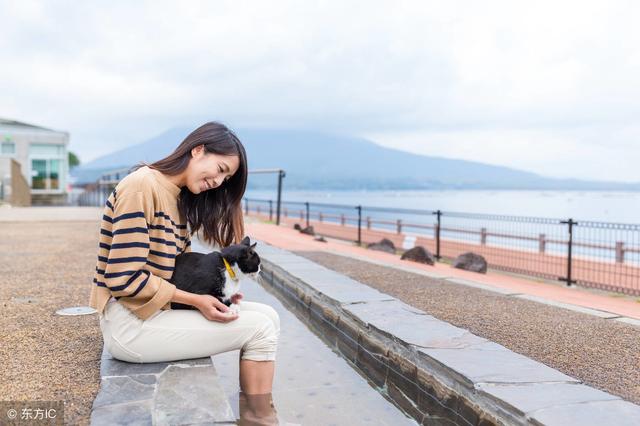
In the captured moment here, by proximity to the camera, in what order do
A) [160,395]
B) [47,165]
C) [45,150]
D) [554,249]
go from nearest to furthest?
[160,395], [554,249], [47,165], [45,150]

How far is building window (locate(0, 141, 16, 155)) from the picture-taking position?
35.2 metres

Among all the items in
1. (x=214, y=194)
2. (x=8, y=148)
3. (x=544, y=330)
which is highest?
(x=8, y=148)

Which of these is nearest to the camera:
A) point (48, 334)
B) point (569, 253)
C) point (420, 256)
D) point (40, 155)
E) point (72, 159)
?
point (48, 334)

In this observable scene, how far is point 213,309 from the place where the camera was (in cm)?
252

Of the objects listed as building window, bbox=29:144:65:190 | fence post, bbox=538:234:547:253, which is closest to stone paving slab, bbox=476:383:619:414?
fence post, bbox=538:234:547:253

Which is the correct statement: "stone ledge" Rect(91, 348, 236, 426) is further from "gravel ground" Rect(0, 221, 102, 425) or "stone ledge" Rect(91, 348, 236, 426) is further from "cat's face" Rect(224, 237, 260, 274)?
"cat's face" Rect(224, 237, 260, 274)

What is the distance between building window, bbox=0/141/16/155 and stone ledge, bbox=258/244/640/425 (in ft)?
122

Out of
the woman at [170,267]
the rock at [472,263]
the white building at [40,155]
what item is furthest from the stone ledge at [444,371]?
the white building at [40,155]

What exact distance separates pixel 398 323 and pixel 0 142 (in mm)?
38730

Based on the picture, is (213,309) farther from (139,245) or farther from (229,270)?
(139,245)

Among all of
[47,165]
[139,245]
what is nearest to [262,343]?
[139,245]

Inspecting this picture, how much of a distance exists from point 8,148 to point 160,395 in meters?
39.1

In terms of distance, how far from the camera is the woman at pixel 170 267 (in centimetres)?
234

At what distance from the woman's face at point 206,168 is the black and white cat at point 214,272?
341mm
